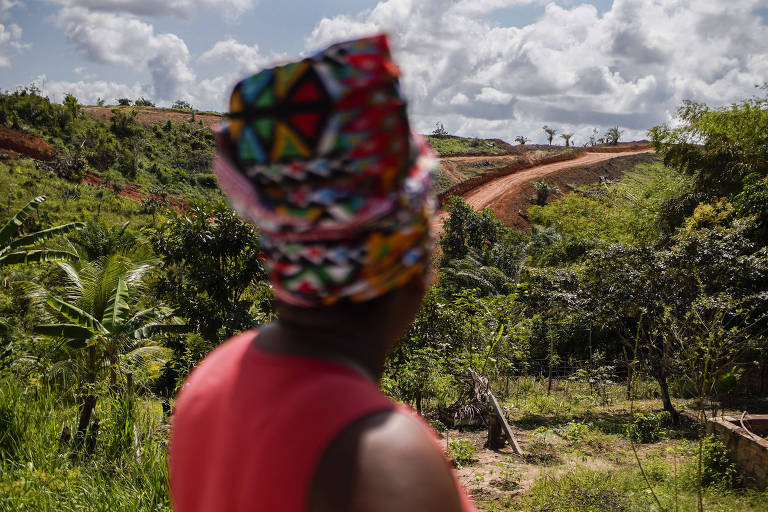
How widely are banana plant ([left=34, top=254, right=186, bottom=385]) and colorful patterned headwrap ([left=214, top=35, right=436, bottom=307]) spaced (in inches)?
254

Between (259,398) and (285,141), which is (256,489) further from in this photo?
(285,141)

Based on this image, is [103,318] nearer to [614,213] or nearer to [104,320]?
[104,320]

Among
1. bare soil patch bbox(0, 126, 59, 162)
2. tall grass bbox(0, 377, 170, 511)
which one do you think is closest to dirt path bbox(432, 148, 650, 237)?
tall grass bbox(0, 377, 170, 511)

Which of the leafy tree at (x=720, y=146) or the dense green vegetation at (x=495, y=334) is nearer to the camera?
the dense green vegetation at (x=495, y=334)

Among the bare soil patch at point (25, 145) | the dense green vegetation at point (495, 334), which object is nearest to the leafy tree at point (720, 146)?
the dense green vegetation at point (495, 334)

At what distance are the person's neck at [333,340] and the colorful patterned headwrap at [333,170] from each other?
36mm

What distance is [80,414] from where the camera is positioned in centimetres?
546

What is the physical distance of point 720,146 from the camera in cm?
1655

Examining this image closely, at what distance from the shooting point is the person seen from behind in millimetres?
604

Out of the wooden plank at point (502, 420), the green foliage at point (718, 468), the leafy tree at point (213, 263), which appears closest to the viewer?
the green foliage at point (718, 468)

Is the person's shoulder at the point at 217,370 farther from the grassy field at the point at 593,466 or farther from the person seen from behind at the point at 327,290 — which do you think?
the grassy field at the point at 593,466

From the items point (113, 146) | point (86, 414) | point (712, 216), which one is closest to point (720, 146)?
point (712, 216)

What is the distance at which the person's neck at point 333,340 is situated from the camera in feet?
2.34

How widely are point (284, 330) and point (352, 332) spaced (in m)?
0.10
